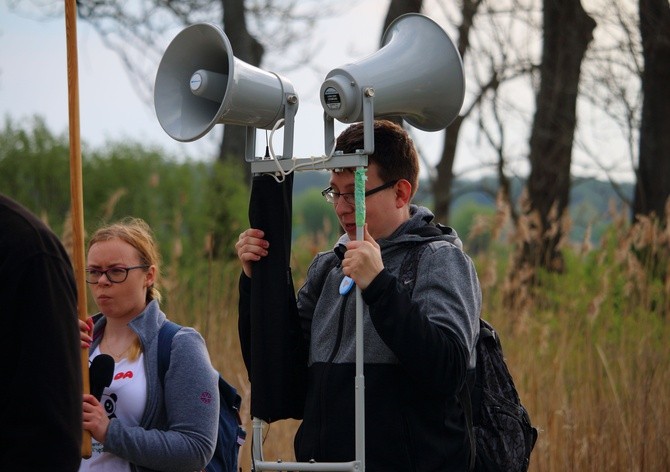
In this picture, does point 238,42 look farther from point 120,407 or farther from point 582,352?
point 120,407

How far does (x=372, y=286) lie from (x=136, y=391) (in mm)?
789

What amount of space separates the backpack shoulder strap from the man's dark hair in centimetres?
72

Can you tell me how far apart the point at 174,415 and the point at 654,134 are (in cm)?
718

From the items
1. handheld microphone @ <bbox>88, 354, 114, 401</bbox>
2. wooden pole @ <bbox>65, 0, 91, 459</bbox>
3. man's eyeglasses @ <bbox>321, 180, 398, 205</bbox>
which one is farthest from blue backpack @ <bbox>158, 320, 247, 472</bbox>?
man's eyeglasses @ <bbox>321, 180, 398, 205</bbox>

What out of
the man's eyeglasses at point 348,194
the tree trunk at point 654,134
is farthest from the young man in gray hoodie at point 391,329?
the tree trunk at point 654,134

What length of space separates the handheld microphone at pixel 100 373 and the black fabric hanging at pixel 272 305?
0.39 metres

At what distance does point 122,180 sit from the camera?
9.55 meters

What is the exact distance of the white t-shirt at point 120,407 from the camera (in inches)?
124

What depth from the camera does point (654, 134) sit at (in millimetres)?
9523

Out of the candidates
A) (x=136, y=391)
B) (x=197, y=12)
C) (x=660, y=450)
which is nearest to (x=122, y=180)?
(x=197, y=12)

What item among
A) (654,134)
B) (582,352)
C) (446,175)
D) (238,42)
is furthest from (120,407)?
(446,175)

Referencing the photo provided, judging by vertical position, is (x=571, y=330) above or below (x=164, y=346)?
below

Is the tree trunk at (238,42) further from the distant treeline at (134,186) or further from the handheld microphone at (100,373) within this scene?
the handheld microphone at (100,373)

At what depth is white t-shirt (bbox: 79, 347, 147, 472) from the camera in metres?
3.16
